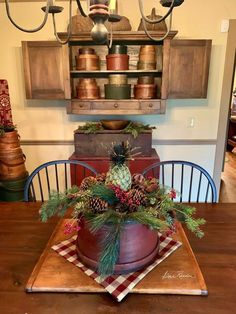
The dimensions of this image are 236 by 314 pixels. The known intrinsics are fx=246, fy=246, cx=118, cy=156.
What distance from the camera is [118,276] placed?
85 cm

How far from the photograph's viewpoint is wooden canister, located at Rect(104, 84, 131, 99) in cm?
231

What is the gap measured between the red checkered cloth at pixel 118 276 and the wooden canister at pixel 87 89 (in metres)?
1.59

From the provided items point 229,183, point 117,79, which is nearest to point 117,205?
point 117,79

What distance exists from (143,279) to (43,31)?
2.57 metres

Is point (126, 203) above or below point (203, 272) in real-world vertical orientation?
above

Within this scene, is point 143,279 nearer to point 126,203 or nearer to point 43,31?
point 126,203

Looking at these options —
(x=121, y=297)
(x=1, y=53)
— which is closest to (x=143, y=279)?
(x=121, y=297)

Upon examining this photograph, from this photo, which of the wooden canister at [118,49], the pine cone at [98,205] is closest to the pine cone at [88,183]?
the pine cone at [98,205]

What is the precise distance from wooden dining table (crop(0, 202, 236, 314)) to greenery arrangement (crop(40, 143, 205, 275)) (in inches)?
4.9

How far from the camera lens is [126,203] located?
0.82m

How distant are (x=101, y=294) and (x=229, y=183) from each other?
364 cm

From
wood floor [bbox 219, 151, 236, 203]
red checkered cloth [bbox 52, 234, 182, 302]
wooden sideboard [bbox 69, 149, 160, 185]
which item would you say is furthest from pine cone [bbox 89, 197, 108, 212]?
wood floor [bbox 219, 151, 236, 203]

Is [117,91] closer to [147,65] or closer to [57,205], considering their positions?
A: [147,65]

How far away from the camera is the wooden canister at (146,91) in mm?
2344
